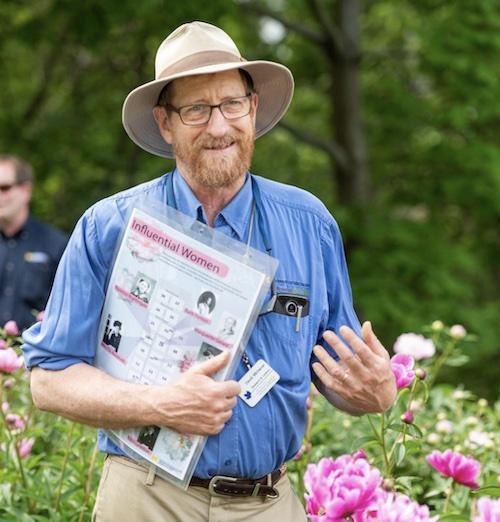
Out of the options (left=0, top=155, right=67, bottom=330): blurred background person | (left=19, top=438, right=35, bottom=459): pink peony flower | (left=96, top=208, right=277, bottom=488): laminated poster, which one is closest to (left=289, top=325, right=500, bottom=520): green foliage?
(left=96, top=208, right=277, bottom=488): laminated poster

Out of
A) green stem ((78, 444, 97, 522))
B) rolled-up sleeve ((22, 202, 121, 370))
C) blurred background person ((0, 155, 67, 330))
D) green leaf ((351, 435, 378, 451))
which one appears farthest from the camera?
blurred background person ((0, 155, 67, 330))

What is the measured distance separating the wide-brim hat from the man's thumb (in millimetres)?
656

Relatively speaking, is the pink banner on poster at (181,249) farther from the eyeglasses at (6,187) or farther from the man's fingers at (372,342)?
the eyeglasses at (6,187)

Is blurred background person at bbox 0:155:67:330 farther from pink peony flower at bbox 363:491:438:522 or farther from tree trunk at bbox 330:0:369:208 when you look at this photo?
tree trunk at bbox 330:0:369:208

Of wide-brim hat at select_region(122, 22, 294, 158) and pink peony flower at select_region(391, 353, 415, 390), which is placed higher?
wide-brim hat at select_region(122, 22, 294, 158)

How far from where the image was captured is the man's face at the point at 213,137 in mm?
2312

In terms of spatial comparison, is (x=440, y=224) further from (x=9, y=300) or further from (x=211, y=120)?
(x=211, y=120)

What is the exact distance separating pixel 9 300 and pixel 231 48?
8.82 feet

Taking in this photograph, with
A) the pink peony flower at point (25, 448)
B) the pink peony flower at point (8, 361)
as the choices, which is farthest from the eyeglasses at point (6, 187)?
the pink peony flower at point (8, 361)

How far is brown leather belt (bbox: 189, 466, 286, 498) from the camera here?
2.26m

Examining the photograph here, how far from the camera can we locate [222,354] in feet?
7.04

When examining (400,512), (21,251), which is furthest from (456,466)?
(21,251)

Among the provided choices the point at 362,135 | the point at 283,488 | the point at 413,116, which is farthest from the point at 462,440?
the point at 362,135

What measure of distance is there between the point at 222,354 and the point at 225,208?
1.33 feet
